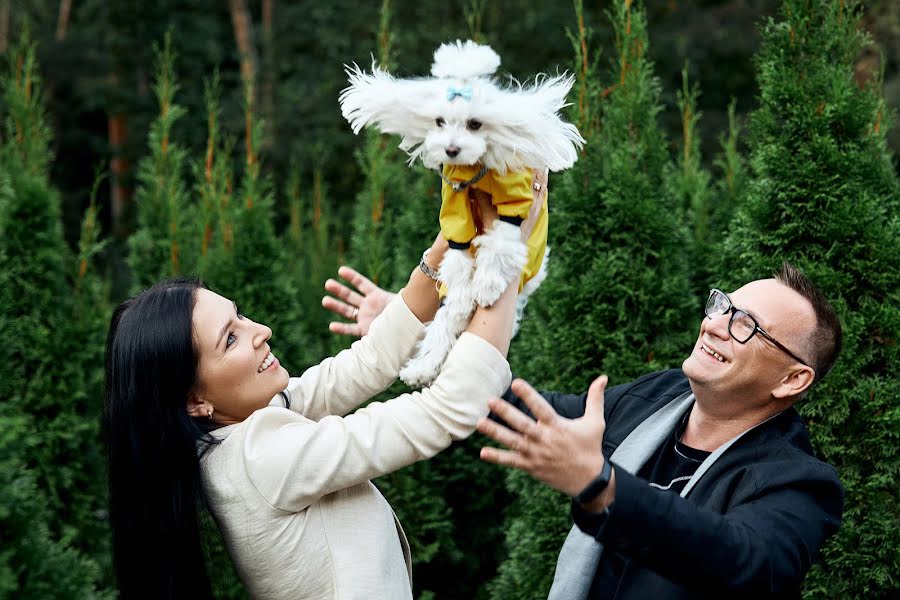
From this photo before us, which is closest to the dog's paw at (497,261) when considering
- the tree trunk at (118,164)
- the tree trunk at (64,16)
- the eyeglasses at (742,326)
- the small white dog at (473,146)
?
the small white dog at (473,146)

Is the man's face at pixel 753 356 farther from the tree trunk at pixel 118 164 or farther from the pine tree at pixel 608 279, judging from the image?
the tree trunk at pixel 118 164

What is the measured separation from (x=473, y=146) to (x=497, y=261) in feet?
0.87

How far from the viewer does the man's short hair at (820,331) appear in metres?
2.33

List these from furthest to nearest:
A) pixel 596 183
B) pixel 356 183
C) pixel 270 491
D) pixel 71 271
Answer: pixel 356 183, pixel 71 271, pixel 596 183, pixel 270 491

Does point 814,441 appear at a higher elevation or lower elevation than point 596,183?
lower

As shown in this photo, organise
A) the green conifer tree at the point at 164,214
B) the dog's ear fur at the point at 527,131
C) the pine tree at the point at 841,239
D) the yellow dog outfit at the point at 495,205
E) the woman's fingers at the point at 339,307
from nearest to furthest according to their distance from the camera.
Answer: the dog's ear fur at the point at 527,131 → the yellow dog outfit at the point at 495,205 → the woman's fingers at the point at 339,307 → the pine tree at the point at 841,239 → the green conifer tree at the point at 164,214

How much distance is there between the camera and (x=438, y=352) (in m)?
2.10

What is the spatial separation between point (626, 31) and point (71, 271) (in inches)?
157

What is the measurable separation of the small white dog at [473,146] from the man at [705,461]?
12.3 inches

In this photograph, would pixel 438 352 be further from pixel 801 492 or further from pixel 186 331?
pixel 801 492

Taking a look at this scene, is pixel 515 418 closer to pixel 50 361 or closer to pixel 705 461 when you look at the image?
pixel 705 461

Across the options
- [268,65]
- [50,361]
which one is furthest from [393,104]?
[268,65]

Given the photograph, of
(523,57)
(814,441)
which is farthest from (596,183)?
(523,57)

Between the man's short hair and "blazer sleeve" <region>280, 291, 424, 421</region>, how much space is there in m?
1.03
